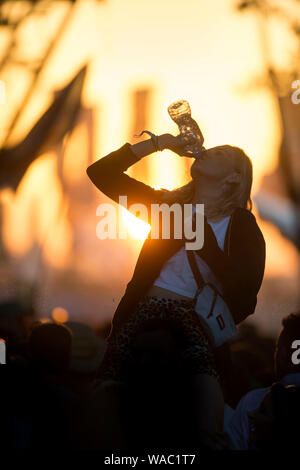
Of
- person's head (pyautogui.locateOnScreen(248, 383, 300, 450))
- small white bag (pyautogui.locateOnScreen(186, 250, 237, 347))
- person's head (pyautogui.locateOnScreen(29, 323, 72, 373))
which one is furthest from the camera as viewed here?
person's head (pyautogui.locateOnScreen(29, 323, 72, 373))

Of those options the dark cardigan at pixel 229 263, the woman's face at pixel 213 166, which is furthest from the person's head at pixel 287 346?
the woman's face at pixel 213 166

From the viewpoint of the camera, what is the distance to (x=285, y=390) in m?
2.47

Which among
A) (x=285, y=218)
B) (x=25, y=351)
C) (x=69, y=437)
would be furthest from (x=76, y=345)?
(x=285, y=218)

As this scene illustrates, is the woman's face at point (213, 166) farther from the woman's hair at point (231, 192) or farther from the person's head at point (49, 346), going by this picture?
the person's head at point (49, 346)

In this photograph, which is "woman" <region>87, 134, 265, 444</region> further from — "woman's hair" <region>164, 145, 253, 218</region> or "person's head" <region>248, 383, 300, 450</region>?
"person's head" <region>248, 383, 300, 450</region>

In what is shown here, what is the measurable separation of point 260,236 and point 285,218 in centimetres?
1072

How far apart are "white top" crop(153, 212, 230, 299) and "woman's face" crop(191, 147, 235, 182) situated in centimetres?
20

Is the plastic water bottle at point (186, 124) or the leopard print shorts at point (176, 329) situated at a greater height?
the plastic water bottle at point (186, 124)

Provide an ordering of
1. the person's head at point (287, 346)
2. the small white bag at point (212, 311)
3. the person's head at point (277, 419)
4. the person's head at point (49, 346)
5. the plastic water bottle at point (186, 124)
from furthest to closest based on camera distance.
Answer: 1. the person's head at point (49, 346)
2. the person's head at point (287, 346)
3. the plastic water bottle at point (186, 124)
4. the small white bag at point (212, 311)
5. the person's head at point (277, 419)

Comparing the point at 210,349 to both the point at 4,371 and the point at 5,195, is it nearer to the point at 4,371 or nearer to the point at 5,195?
the point at 4,371

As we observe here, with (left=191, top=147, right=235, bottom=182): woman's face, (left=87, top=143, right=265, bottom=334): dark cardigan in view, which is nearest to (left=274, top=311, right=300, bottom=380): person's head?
(left=87, top=143, right=265, bottom=334): dark cardigan

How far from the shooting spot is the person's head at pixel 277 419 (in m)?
2.42

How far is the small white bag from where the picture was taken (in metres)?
2.60

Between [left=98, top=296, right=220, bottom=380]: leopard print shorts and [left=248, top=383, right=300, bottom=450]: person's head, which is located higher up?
[left=98, top=296, right=220, bottom=380]: leopard print shorts
